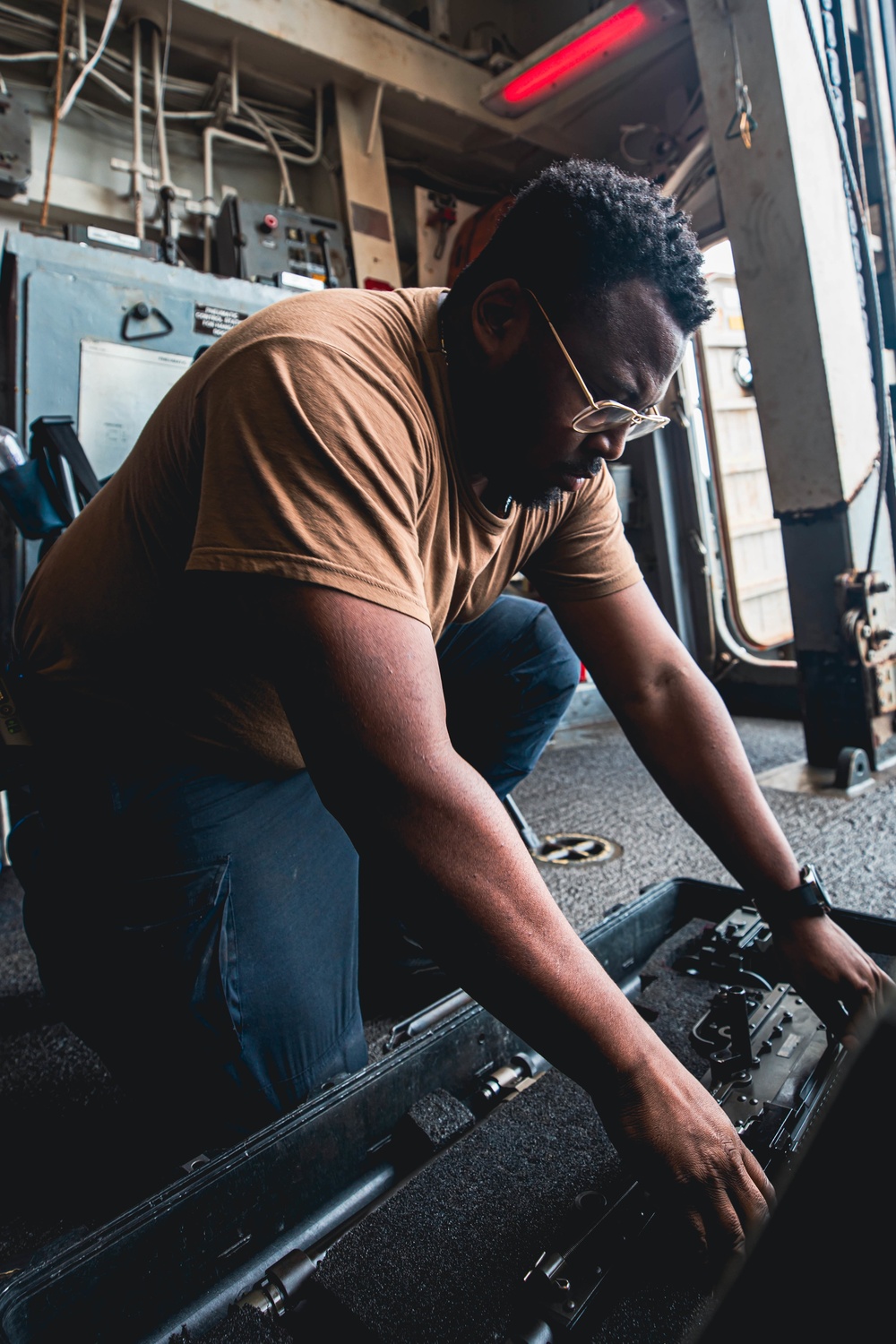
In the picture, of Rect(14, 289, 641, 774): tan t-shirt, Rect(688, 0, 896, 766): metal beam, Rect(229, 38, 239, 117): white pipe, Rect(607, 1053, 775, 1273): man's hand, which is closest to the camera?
Rect(607, 1053, 775, 1273): man's hand

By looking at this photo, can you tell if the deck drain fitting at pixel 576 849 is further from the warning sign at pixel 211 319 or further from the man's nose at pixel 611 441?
the warning sign at pixel 211 319

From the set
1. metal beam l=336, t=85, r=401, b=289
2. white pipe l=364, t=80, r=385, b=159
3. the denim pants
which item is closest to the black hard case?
the denim pants

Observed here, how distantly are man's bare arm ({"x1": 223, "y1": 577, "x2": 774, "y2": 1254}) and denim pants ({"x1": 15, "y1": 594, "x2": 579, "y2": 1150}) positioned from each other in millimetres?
391

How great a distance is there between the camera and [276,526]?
72 cm

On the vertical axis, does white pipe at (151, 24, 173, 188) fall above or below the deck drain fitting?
above

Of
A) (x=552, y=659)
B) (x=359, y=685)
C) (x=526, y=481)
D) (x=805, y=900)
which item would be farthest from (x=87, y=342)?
(x=805, y=900)

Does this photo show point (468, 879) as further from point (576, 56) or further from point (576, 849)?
point (576, 56)

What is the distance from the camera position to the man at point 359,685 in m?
0.68

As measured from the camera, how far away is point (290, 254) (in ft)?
11.1

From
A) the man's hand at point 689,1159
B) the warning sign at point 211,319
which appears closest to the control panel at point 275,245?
the warning sign at point 211,319

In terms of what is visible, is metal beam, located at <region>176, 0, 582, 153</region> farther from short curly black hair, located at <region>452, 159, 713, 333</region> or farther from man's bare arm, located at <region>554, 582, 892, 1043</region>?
man's bare arm, located at <region>554, 582, 892, 1043</region>

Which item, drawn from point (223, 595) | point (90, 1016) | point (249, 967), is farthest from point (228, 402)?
point (90, 1016)

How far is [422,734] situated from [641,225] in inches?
24.5

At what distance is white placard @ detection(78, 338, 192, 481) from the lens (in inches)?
87.4
